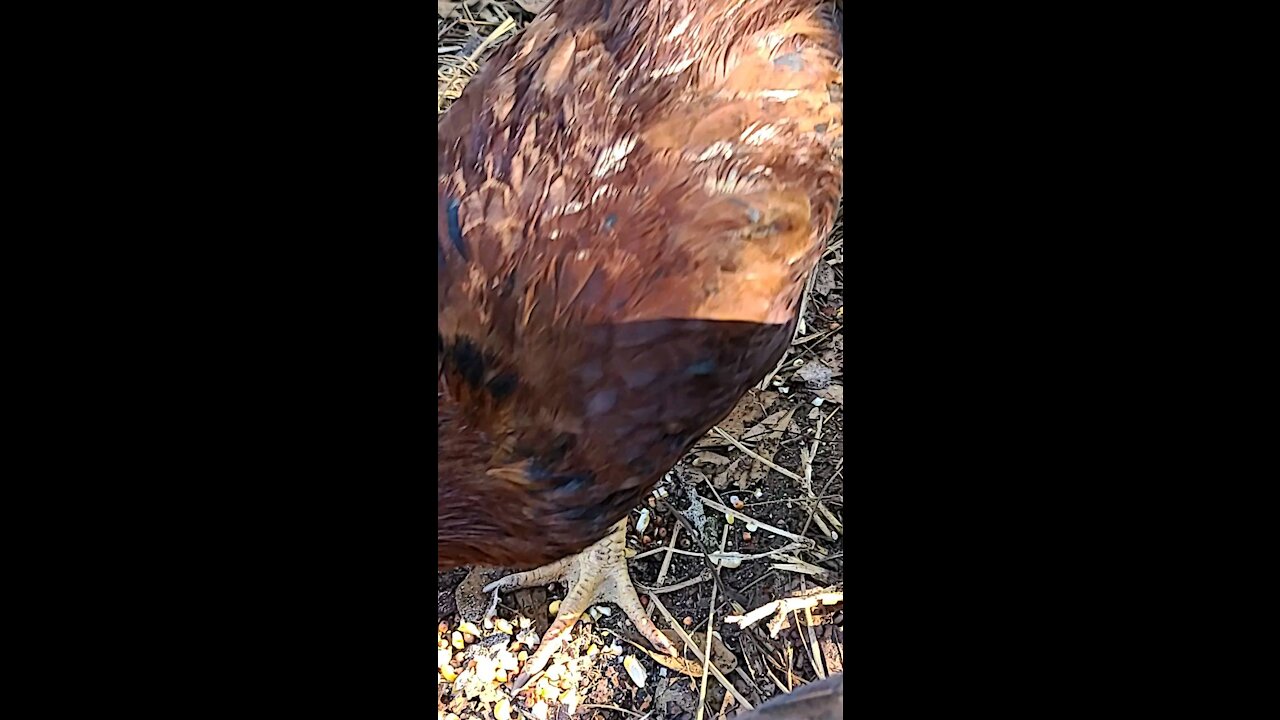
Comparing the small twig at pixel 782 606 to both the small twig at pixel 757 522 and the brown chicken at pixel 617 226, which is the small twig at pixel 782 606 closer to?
the small twig at pixel 757 522

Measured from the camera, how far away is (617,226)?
95cm

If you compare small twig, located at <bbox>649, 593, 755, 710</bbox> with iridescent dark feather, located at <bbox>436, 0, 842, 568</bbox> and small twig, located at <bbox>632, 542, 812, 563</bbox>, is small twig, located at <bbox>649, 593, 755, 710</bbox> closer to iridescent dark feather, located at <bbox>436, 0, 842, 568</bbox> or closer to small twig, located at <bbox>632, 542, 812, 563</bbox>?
small twig, located at <bbox>632, 542, 812, 563</bbox>

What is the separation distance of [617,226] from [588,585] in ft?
1.48

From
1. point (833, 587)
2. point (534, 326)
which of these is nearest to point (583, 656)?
point (833, 587)

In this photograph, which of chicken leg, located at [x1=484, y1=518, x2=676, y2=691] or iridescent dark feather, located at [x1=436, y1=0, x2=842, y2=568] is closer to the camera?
iridescent dark feather, located at [x1=436, y1=0, x2=842, y2=568]

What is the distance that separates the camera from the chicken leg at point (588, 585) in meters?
1.11

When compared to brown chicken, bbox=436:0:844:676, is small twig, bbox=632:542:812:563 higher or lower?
lower

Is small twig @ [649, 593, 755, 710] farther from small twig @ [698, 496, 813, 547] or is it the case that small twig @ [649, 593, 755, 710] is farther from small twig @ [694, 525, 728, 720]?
small twig @ [698, 496, 813, 547]

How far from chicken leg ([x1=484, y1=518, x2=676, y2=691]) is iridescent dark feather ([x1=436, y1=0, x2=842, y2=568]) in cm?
14

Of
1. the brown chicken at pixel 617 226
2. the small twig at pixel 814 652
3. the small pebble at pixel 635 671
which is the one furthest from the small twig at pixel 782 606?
the brown chicken at pixel 617 226

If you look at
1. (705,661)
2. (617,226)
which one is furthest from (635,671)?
(617,226)

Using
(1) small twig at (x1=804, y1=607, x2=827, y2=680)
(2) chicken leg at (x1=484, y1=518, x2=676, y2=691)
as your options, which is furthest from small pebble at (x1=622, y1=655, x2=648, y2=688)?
(1) small twig at (x1=804, y1=607, x2=827, y2=680)

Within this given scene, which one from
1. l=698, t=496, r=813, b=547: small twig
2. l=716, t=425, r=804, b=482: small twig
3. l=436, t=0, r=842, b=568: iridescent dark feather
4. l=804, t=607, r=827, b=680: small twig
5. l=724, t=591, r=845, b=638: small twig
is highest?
l=436, t=0, r=842, b=568: iridescent dark feather

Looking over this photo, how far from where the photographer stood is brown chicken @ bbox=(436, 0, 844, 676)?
3.12 ft
